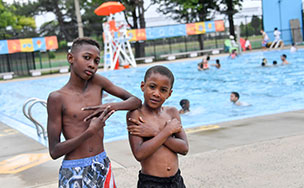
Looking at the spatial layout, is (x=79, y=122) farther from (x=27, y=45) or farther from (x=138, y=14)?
(x=138, y=14)

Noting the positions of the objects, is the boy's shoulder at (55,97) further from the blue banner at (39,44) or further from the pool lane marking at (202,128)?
the blue banner at (39,44)

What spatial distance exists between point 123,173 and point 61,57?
2741 cm

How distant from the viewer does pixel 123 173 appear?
4676 millimetres

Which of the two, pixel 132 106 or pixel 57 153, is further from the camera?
pixel 132 106

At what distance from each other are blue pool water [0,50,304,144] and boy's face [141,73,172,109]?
448cm

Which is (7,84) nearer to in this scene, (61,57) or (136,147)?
(61,57)

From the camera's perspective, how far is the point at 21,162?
5.72 meters

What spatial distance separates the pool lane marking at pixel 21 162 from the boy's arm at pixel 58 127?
3097mm

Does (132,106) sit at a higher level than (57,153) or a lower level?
higher

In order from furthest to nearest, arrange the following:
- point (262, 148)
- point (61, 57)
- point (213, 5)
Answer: point (213, 5)
point (61, 57)
point (262, 148)

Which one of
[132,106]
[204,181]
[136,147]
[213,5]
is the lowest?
[204,181]

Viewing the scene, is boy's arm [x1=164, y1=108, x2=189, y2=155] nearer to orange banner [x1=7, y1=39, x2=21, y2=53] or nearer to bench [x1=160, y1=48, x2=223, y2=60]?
orange banner [x1=7, y1=39, x2=21, y2=53]

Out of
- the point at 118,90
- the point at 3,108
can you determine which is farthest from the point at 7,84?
the point at 118,90

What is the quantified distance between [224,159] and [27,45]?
2358 centimetres
